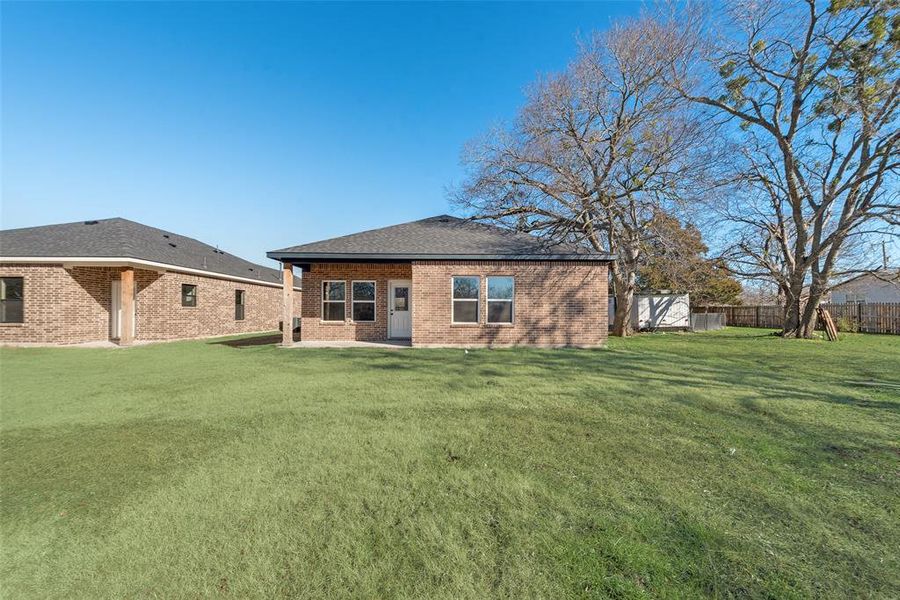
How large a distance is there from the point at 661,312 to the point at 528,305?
14717 mm

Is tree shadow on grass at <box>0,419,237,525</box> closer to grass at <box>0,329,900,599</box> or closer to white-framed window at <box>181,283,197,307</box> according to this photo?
grass at <box>0,329,900,599</box>

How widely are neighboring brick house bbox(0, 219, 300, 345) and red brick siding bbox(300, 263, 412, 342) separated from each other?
1083 mm

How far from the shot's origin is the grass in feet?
6.52

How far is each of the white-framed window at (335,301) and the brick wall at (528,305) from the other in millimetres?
2945

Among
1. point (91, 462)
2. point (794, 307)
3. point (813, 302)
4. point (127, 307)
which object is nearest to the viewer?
point (91, 462)

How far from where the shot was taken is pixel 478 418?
15.0 ft

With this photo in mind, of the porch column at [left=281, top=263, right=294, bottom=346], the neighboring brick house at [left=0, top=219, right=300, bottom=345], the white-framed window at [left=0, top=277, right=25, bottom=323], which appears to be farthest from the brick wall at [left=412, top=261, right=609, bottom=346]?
the white-framed window at [left=0, top=277, right=25, bottom=323]

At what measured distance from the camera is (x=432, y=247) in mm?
11820

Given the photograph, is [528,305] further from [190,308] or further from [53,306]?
[53,306]

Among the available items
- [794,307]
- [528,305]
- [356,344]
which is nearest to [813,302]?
[794,307]

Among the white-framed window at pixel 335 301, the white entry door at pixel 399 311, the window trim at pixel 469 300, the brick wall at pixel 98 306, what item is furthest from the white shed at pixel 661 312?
the brick wall at pixel 98 306

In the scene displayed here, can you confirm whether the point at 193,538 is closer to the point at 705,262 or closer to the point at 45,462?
the point at 45,462

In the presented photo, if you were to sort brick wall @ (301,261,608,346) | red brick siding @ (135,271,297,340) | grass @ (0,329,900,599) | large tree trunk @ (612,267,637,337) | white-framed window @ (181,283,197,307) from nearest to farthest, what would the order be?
1. grass @ (0,329,900,599)
2. brick wall @ (301,261,608,346)
3. red brick siding @ (135,271,297,340)
4. white-framed window @ (181,283,197,307)
5. large tree trunk @ (612,267,637,337)

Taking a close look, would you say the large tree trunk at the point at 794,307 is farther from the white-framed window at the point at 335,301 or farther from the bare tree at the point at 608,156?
the white-framed window at the point at 335,301
